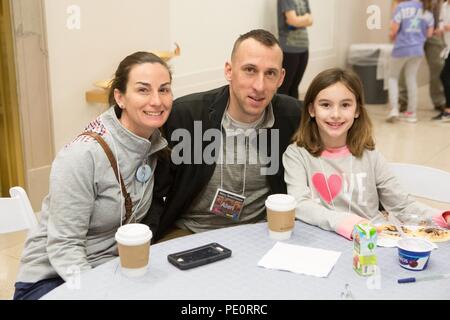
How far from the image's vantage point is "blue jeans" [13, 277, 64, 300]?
1.97m

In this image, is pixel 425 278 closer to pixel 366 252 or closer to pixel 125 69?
pixel 366 252

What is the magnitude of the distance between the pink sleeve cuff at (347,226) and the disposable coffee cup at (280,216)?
173 mm

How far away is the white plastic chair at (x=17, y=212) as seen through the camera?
210 centimetres

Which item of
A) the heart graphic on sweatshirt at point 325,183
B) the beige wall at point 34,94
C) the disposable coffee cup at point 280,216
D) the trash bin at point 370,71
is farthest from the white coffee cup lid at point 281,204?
the trash bin at point 370,71

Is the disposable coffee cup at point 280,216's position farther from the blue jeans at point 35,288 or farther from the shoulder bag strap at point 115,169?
the blue jeans at point 35,288

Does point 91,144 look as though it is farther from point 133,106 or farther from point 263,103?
point 263,103

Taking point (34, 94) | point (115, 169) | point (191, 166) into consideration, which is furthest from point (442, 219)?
point (34, 94)

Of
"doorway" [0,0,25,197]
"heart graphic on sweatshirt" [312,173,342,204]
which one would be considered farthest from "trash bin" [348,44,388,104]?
"heart graphic on sweatshirt" [312,173,342,204]

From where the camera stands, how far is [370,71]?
8133 mm

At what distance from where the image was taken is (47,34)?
4.07 metres

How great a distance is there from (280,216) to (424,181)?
0.97 metres

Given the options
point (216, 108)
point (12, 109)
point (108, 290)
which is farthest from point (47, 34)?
point (108, 290)

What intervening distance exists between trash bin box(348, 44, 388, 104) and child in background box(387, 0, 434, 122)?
34.9 inches

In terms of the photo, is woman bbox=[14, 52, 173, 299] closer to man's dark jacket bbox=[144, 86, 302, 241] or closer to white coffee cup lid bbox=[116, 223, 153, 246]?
man's dark jacket bbox=[144, 86, 302, 241]
